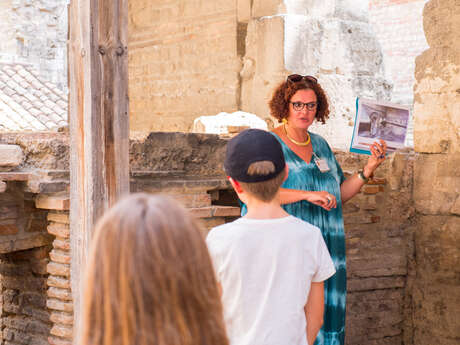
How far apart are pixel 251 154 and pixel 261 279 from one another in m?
0.42

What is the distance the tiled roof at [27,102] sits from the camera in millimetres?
10008

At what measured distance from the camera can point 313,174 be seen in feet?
10.00

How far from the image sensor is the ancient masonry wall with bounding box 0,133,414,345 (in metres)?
3.60

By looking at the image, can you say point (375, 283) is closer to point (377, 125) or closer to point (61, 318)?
point (377, 125)

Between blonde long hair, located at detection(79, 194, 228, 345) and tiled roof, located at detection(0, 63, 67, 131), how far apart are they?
28.6ft

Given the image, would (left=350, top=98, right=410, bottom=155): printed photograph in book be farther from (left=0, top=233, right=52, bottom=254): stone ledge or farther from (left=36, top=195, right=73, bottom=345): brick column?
(left=0, top=233, right=52, bottom=254): stone ledge

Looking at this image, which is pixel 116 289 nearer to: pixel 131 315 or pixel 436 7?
pixel 131 315

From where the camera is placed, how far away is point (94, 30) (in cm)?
278

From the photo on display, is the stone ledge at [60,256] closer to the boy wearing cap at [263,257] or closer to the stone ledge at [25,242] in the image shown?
the stone ledge at [25,242]

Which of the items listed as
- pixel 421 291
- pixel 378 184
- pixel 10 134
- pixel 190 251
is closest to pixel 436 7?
pixel 378 184

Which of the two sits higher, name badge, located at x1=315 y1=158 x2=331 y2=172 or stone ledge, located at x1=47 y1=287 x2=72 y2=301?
name badge, located at x1=315 y1=158 x2=331 y2=172

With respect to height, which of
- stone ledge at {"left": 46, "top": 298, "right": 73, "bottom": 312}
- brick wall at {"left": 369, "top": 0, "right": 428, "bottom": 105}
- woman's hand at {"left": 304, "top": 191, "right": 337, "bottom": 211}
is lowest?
stone ledge at {"left": 46, "top": 298, "right": 73, "bottom": 312}

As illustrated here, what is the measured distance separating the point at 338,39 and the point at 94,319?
615 cm

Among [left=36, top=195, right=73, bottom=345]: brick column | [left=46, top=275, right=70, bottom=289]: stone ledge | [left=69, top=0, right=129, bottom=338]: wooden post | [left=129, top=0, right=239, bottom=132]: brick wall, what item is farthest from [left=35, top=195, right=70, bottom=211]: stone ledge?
[left=129, top=0, right=239, bottom=132]: brick wall
